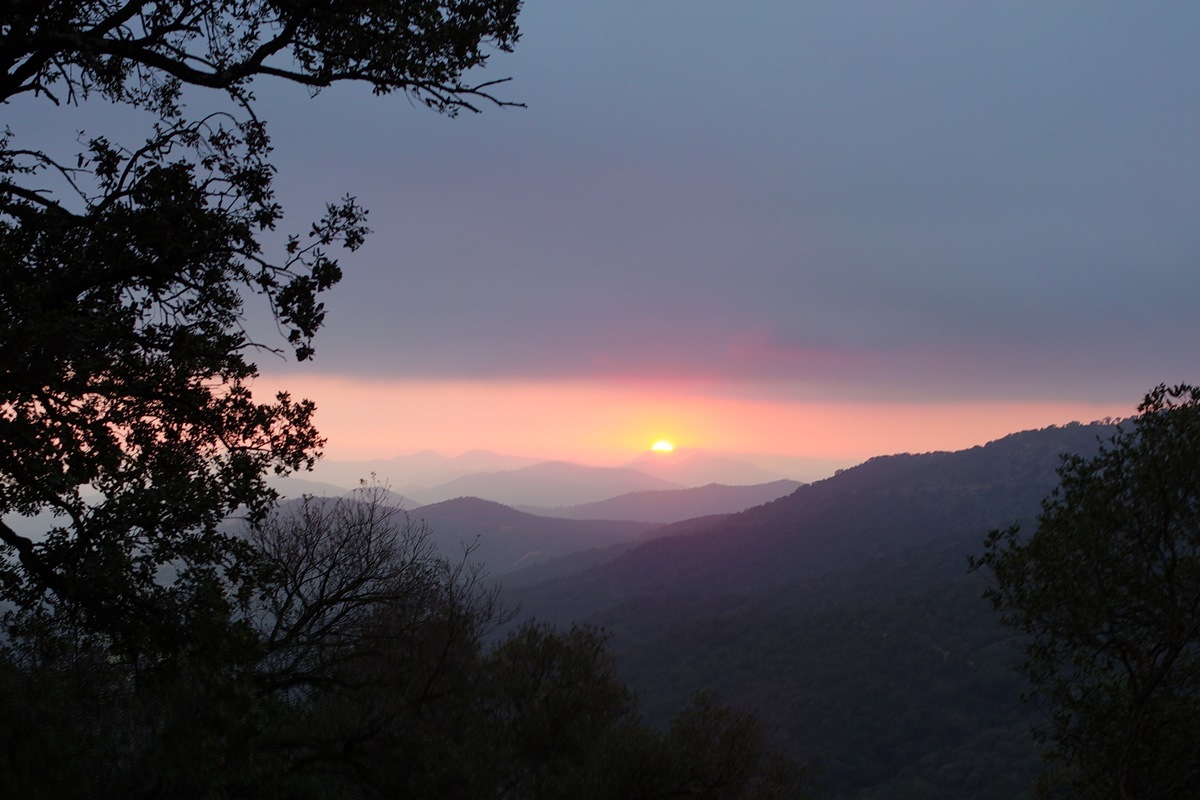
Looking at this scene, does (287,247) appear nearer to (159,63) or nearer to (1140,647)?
(159,63)

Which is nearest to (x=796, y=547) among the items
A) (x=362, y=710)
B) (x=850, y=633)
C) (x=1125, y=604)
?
(x=850, y=633)

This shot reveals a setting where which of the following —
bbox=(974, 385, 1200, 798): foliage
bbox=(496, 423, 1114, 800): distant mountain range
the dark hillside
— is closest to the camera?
bbox=(974, 385, 1200, 798): foliage

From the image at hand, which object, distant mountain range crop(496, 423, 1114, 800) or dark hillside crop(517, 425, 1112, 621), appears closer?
distant mountain range crop(496, 423, 1114, 800)

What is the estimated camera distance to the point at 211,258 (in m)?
9.05

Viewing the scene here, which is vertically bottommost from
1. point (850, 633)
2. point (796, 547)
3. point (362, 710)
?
point (850, 633)

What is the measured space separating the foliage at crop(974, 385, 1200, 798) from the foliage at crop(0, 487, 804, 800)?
936 centimetres

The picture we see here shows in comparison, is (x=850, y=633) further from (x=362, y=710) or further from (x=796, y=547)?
(x=362, y=710)

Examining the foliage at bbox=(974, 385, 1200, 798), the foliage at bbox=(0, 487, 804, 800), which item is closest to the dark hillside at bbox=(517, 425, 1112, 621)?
the foliage at bbox=(0, 487, 804, 800)

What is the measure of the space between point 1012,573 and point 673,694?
309ft

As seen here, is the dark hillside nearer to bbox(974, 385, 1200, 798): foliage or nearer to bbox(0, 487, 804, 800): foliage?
bbox(0, 487, 804, 800): foliage

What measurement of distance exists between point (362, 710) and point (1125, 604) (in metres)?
11.1

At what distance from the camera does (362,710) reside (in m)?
10.9

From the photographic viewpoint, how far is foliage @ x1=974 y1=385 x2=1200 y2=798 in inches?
483

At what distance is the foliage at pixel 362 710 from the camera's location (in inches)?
303
